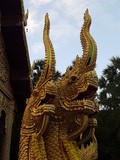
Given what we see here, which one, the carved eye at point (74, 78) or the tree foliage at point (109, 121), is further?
the tree foliage at point (109, 121)

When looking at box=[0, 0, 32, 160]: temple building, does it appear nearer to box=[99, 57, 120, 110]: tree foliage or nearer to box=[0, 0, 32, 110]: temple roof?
box=[0, 0, 32, 110]: temple roof

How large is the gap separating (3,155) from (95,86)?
222cm

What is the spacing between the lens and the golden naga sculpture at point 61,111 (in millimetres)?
2814

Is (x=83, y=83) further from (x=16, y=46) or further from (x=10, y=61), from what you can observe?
(x=10, y=61)

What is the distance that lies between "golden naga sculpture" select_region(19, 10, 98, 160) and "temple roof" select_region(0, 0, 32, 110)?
62.6 inches

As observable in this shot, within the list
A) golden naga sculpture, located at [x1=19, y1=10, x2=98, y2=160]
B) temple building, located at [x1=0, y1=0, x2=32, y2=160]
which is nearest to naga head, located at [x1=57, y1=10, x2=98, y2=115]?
golden naga sculpture, located at [x1=19, y1=10, x2=98, y2=160]

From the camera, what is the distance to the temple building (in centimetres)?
454

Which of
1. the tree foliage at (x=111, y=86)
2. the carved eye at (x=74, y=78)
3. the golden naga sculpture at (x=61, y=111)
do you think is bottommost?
the golden naga sculpture at (x=61, y=111)

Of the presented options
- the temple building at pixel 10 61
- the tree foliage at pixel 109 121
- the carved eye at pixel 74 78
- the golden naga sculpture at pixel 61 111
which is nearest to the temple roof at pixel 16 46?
the temple building at pixel 10 61

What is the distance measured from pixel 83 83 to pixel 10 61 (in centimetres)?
238

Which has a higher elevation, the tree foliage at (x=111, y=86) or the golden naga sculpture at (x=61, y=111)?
the tree foliage at (x=111, y=86)

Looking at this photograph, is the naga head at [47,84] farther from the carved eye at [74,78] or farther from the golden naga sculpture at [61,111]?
the carved eye at [74,78]

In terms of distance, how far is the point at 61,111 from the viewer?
117 inches

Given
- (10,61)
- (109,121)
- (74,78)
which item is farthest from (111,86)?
(74,78)
